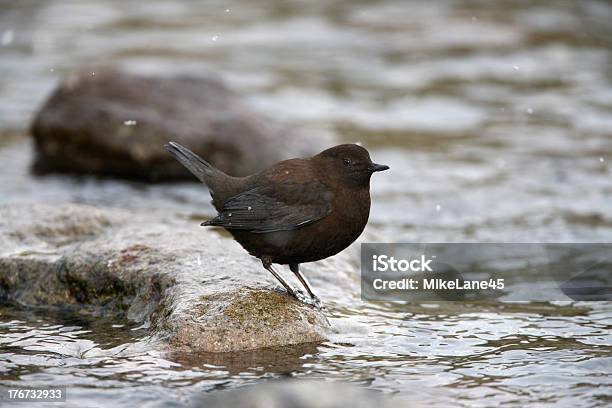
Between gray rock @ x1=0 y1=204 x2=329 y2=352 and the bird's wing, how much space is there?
344 millimetres

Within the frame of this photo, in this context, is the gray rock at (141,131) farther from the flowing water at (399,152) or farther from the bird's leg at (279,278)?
the bird's leg at (279,278)

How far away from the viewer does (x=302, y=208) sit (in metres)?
5.50

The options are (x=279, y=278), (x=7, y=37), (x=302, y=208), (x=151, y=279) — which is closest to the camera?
(x=302, y=208)

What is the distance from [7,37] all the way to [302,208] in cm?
1233

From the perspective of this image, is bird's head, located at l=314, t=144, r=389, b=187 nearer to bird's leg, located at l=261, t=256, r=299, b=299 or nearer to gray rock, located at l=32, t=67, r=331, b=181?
bird's leg, located at l=261, t=256, r=299, b=299

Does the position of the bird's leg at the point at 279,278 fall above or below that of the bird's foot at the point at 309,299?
above

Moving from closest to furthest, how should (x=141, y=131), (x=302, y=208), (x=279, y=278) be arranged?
(x=302, y=208), (x=279, y=278), (x=141, y=131)

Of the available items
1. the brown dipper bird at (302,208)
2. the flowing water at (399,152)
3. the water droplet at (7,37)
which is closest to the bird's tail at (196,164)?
the brown dipper bird at (302,208)

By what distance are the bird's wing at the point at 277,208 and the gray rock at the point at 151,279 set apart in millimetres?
344

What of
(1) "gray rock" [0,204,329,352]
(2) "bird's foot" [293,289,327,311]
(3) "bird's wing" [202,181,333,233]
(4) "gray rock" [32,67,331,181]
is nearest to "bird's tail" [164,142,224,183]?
(3) "bird's wing" [202,181,333,233]

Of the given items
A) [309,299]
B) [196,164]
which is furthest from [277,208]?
[196,164]

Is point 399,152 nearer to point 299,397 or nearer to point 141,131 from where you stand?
point 141,131

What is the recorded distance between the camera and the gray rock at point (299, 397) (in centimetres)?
402

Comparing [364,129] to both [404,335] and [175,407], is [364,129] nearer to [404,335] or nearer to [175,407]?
[404,335]
